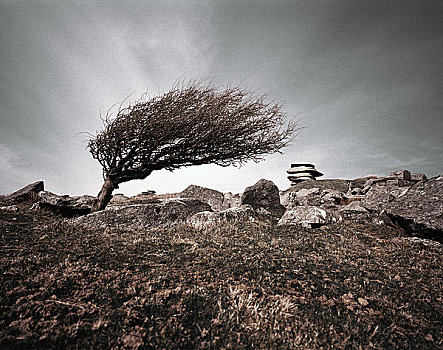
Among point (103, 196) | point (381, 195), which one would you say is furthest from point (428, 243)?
point (103, 196)

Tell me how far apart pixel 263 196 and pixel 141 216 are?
4.90 meters

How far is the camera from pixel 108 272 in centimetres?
357

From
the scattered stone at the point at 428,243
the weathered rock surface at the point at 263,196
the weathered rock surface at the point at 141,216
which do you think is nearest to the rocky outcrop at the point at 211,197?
the weathered rock surface at the point at 263,196

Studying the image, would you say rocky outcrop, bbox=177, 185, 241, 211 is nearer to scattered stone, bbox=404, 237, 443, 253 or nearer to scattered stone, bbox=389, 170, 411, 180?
scattered stone, bbox=404, 237, 443, 253

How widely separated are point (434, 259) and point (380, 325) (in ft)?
10.1

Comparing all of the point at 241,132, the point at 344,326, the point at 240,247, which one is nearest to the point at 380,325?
the point at 344,326

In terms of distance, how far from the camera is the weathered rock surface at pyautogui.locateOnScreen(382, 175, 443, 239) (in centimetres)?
548

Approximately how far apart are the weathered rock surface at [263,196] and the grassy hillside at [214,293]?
4.51m

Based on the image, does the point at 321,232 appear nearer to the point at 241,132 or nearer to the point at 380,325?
the point at 380,325

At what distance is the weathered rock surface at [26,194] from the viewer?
11031 millimetres

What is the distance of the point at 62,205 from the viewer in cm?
922

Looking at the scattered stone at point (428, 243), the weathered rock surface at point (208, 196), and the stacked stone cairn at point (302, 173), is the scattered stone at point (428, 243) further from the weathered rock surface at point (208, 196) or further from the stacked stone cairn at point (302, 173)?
the stacked stone cairn at point (302, 173)

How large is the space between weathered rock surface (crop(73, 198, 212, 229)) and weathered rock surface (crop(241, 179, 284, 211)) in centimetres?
274

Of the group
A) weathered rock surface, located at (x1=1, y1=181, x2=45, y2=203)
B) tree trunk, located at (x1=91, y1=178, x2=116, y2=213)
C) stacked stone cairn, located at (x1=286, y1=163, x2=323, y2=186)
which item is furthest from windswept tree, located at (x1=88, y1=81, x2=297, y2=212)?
stacked stone cairn, located at (x1=286, y1=163, x2=323, y2=186)
